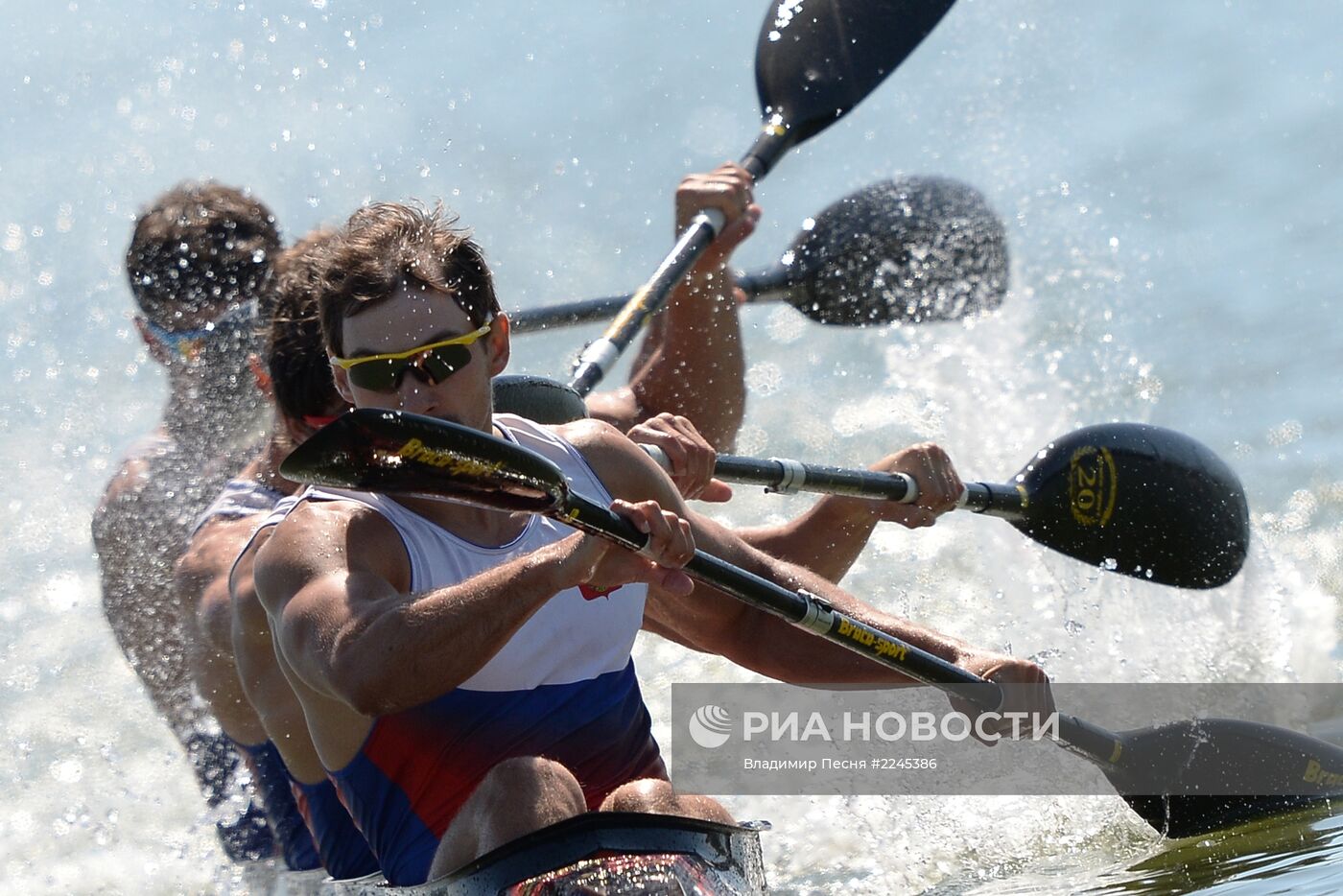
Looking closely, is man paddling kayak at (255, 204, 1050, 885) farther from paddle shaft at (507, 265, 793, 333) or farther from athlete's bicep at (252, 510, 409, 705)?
paddle shaft at (507, 265, 793, 333)

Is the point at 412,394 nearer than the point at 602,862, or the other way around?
the point at 602,862

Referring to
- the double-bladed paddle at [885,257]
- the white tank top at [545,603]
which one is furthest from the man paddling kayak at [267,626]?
the double-bladed paddle at [885,257]

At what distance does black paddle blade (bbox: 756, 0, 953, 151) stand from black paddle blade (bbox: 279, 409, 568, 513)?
319cm

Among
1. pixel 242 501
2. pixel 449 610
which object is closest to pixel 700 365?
pixel 242 501

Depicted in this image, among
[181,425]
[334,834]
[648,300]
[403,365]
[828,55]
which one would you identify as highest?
[828,55]

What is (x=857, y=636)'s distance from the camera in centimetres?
262

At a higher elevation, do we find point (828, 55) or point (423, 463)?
point (828, 55)

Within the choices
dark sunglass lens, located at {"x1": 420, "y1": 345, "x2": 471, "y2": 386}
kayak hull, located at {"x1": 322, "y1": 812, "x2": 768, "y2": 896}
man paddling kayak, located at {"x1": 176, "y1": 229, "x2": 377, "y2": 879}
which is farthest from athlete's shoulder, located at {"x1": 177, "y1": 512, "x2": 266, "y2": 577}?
kayak hull, located at {"x1": 322, "y1": 812, "x2": 768, "y2": 896}

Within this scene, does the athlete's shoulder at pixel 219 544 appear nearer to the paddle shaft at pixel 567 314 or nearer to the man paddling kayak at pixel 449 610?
the man paddling kayak at pixel 449 610

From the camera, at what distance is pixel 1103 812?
11.5 feet

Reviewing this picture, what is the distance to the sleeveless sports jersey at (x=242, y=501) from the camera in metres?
3.13

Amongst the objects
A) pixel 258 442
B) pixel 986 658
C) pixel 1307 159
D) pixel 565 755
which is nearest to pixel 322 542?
pixel 565 755

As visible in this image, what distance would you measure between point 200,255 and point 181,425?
42cm

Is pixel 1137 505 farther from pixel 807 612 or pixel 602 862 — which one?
pixel 602 862
